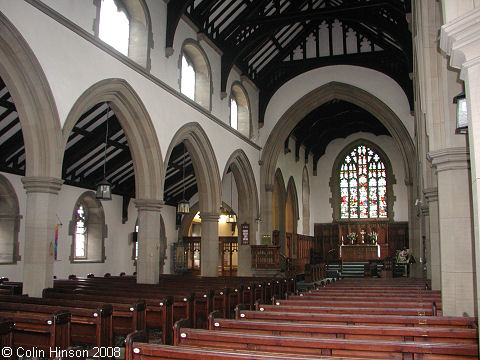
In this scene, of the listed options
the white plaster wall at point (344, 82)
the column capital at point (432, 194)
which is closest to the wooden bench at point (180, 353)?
the column capital at point (432, 194)

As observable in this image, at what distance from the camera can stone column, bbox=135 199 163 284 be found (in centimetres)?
1135

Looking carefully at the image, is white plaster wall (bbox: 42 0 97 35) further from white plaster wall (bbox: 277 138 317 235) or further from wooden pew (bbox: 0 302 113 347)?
white plaster wall (bbox: 277 138 317 235)

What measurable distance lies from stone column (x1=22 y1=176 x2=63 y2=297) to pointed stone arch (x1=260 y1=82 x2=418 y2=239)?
1111 cm

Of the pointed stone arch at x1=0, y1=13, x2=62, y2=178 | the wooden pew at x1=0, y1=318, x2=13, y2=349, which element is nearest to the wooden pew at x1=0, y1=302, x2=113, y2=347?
the wooden pew at x1=0, y1=318, x2=13, y2=349

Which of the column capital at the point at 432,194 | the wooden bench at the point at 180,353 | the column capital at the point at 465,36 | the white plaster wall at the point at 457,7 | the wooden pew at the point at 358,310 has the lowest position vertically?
the wooden pew at the point at 358,310

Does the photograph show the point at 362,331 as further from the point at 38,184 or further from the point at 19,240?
the point at 19,240

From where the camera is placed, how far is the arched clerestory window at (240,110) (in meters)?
17.2

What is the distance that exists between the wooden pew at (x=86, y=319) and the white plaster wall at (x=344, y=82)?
539 inches

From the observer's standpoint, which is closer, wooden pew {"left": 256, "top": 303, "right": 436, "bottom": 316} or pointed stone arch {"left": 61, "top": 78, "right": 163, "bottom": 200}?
wooden pew {"left": 256, "top": 303, "right": 436, "bottom": 316}

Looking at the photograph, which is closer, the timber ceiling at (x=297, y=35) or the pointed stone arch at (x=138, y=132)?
the pointed stone arch at (x=138, y=132)

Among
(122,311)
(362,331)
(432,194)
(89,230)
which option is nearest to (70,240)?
(89,230)

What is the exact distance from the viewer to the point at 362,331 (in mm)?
4176

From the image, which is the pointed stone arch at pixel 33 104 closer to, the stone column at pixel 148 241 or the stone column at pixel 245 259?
the stone column at pixel 148 241

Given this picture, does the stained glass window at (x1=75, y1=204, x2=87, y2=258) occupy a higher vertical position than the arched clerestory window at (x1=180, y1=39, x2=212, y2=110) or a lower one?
lower
